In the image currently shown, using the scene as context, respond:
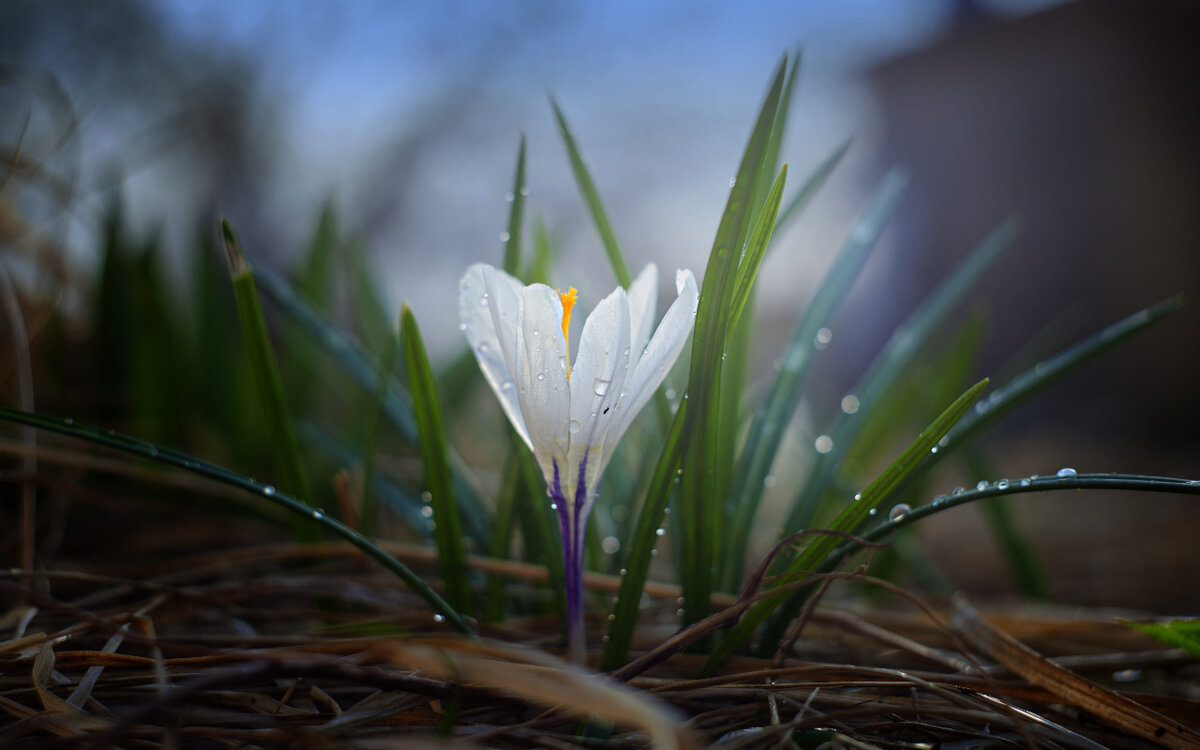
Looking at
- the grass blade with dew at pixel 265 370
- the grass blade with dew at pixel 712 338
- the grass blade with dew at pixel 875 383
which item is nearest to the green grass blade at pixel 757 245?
the grass blade with dew at pixel 712 338

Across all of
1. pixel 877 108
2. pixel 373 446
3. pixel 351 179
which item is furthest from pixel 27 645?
pixel 877 108

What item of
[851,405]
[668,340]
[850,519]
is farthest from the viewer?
[851,405]

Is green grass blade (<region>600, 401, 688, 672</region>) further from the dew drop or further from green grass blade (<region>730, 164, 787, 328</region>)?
the dew drop

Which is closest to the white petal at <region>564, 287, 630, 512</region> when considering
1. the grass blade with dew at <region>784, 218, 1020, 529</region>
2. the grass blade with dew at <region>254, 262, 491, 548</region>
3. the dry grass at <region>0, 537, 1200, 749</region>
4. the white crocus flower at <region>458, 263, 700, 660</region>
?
the white crocus flower at <region>458, 263, 700, 660</region>

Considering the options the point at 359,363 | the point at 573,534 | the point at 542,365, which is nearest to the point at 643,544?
the point at 573,534

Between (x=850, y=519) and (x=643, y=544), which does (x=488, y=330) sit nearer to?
(x=643, y=544)

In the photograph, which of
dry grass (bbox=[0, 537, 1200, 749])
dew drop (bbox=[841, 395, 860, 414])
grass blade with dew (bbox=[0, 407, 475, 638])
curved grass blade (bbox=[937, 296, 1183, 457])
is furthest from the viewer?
dew drop (bbox=[841, 395, 860, 414])

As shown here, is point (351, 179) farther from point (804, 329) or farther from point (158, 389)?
point (804, 329)
